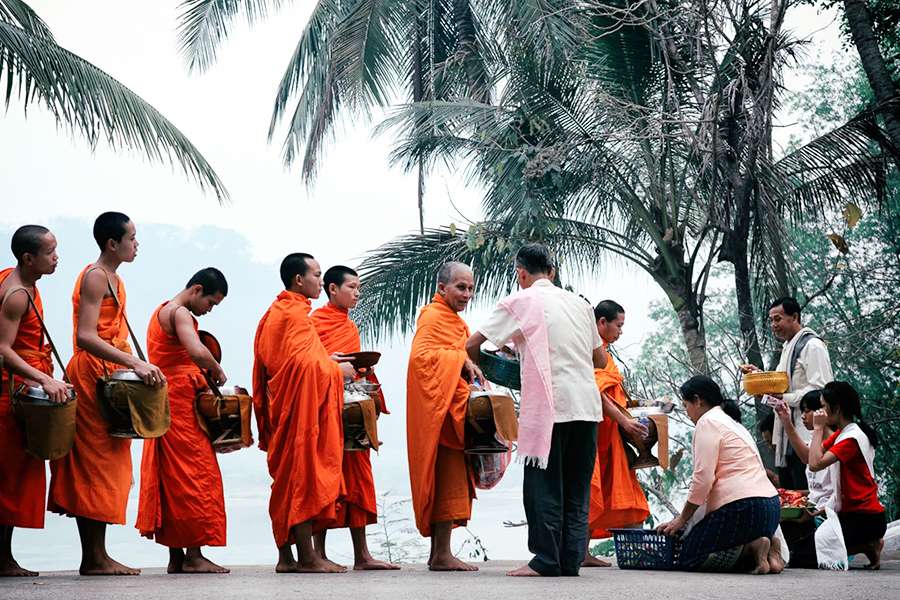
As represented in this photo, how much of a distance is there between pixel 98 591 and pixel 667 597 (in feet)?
7.37

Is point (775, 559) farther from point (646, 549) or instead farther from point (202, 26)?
point (202, 26)

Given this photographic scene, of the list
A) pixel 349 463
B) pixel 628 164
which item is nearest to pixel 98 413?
pixel 349 463

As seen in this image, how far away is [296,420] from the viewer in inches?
241

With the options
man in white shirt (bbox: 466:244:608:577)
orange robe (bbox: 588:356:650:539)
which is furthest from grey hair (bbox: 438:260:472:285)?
orange robe (bbox: 588:356:650:539)

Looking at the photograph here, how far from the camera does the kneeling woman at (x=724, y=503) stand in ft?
20.3

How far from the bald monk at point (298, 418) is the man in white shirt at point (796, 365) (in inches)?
127

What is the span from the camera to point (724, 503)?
619 cm

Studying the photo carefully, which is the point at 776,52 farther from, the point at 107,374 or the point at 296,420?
the point at 107,374

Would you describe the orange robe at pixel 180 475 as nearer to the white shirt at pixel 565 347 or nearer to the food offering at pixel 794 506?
the white shirt at pixel 565 347

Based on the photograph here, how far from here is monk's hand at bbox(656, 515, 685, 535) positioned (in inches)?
245

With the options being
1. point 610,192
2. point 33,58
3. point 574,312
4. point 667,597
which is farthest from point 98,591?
point 610,192

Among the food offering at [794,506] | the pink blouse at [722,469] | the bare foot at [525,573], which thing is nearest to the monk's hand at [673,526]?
the pink blouse at [722,469]

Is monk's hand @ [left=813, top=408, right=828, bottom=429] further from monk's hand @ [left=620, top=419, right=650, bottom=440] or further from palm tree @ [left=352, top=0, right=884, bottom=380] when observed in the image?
palm tree @ [left=352, top=0, right=884, bottom=380]

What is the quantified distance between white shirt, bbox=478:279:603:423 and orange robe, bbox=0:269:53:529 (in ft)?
7.54
